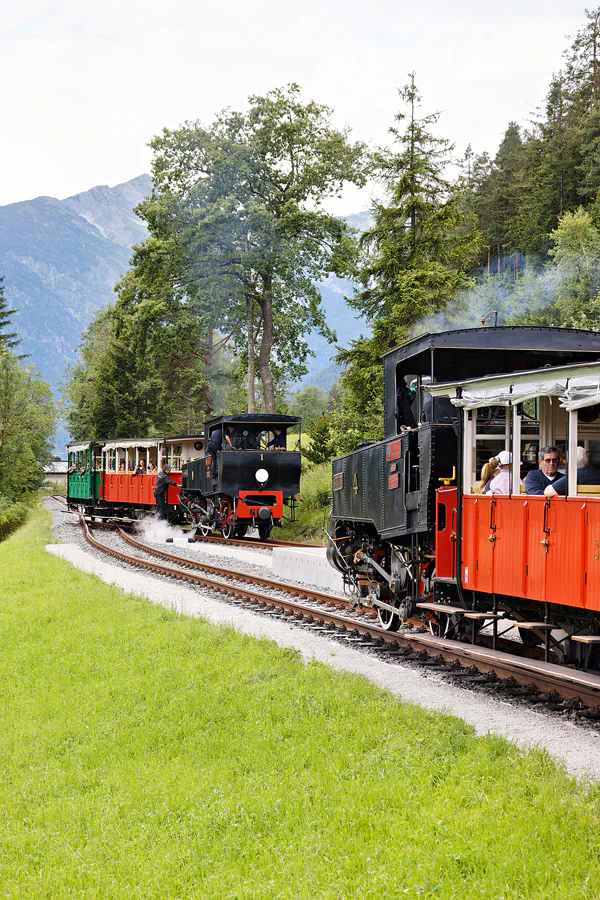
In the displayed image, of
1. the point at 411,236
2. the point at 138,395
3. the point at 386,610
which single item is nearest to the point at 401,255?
the point at 411,236

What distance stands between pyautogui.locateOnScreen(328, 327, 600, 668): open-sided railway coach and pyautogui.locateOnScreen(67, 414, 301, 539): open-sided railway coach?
44.3ft

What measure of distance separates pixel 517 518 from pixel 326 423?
90.9 ft

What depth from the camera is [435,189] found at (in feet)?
82.8

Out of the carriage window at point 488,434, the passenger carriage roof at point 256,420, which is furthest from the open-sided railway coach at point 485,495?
the passenger carriage roof at point 256,420

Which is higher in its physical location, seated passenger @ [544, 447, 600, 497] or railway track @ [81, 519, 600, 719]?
seated passenger @ [544, 447, 600, 497]

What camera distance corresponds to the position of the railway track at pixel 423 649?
24.8ft

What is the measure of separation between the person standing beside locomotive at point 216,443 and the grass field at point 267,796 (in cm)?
1561

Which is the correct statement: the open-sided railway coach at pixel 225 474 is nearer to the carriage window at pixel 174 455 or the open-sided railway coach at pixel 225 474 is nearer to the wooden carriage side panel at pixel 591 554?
the carriage window at pixel 174 455

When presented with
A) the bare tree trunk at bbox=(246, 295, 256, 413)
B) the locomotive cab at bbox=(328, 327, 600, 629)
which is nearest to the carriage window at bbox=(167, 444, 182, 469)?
the bare tree trunk at bbox=(246, 295, 256, 413)

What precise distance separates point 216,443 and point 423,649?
633 inches

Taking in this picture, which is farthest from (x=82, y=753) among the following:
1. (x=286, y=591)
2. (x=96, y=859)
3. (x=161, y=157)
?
(x=161, y=157)

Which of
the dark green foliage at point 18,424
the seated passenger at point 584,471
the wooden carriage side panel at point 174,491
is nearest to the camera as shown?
the seated passenger at point 584,471

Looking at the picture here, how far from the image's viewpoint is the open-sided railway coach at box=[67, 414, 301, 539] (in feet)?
82.0

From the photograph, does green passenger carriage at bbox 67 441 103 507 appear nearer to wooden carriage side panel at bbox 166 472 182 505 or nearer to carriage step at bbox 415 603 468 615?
wooden carriage side panel at bbox 166 472 182 505
